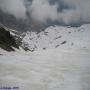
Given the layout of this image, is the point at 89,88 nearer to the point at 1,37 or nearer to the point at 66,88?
the point at 66,88

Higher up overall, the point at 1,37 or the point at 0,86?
the point at 1,37

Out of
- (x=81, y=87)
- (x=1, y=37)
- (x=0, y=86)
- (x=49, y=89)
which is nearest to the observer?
(x=0, y=86)

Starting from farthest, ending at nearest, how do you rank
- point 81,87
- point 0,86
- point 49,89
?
point 81,87, point 49,89, point 0,86

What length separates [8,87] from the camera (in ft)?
43.9

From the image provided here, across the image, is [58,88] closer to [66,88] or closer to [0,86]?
[66,88]

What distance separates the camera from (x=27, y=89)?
535 inches

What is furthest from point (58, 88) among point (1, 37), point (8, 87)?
point (1, 37)

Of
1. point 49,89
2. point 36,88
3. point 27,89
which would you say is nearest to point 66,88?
point 49,89

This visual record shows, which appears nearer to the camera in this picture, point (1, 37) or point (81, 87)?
point (81, 87)

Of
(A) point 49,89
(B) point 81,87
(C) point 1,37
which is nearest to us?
Answer: (A) point 49,89

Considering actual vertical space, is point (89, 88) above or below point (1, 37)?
below

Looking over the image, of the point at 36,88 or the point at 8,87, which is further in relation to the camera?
the point at 36,88

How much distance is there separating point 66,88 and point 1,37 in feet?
253

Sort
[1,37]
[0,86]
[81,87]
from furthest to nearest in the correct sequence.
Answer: [1,37] < [81,87] < [0,86]
